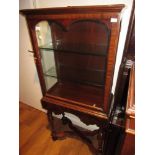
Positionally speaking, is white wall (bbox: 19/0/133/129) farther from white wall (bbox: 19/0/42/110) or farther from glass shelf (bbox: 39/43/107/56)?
glass shelf (bbox: 39/43/107/56)

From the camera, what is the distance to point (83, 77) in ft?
4.48

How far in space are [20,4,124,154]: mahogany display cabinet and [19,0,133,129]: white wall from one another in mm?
148

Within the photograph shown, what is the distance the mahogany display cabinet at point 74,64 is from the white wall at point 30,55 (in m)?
0.15

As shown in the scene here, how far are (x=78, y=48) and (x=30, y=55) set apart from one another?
78 centimetres

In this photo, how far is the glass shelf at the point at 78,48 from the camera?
1151mm

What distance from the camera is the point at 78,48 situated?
125 cm

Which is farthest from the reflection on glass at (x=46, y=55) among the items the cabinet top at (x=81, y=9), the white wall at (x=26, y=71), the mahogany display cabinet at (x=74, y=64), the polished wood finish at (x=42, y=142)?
the polished wood finish at (x=42, y=142)

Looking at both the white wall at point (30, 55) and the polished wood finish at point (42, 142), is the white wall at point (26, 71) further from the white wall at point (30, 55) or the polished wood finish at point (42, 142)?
the polished wood finish at point (42, 142)

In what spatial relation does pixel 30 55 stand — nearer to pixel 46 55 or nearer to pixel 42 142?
pixel 46 55

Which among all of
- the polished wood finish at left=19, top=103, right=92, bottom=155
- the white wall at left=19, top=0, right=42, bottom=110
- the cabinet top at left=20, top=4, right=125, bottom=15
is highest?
the cabinet top at left=20, top=4, right=125, bottom=15

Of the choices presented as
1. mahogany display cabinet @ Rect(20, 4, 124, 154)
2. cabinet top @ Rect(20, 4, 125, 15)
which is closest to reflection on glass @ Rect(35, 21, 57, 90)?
mahogany display cabinet @ Rect(20, 4, 124, 154)

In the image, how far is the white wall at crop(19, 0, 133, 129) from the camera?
3.56ft
